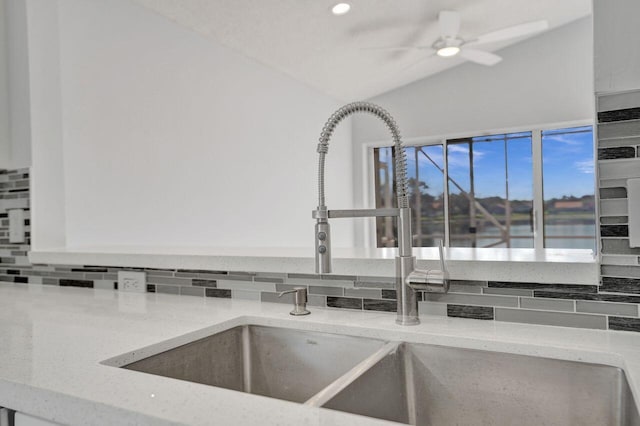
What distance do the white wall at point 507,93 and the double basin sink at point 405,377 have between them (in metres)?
4.56

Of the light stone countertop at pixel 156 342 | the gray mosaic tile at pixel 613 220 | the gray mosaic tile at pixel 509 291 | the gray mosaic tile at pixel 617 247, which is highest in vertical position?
the gray mosaic tile at pixel 613 220

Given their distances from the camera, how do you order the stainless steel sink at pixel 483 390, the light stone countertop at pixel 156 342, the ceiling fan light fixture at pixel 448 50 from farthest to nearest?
the ceiling fan light fixture at pixel 448 50, the stainless steel sink at pixel 483 390, the light stone countertop at pixel 156 342

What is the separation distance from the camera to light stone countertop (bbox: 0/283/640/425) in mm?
558

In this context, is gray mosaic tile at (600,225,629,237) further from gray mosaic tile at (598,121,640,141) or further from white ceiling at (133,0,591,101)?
white ceiling at (133,0,591,101)

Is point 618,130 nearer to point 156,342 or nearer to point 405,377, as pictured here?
point 405,377

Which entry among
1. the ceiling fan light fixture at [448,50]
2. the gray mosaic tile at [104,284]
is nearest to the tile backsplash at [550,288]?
the gray mosaic tile at [104,284]

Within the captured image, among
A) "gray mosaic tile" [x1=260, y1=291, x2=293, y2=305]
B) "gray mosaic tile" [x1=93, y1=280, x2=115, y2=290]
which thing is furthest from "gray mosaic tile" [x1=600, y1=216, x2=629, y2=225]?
"gray mosaic tile" [x1=93, y1=280, x2=115, y2=290]

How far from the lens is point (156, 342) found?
86cm

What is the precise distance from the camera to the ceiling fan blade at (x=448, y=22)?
3.75 meters

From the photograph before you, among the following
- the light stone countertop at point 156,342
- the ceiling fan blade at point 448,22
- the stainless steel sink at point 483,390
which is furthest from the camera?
the ceiling fan blade at point 448,22

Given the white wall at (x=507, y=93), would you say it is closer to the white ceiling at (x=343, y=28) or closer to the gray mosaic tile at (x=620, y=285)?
the white ceiling at (x=343, y=28)

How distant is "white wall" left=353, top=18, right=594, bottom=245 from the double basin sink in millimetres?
4558

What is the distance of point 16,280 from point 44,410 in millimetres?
1406

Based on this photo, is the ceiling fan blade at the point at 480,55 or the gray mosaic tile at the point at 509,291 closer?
the gray mosaic tile at the point at 509,291
